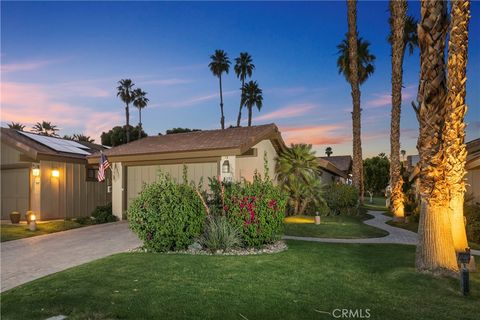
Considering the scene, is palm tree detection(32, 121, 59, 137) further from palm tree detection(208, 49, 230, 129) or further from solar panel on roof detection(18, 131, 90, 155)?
solar panel on roof detection(18, 131, 90, 155)

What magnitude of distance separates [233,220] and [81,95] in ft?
47.0

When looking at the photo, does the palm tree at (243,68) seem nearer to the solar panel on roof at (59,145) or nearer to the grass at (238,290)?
the solar panel on roof at (59,145)

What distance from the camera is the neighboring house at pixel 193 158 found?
14.2 m

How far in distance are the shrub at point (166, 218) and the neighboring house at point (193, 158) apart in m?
5.43

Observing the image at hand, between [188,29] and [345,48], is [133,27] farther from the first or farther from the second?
[345,48]

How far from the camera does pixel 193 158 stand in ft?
49.6

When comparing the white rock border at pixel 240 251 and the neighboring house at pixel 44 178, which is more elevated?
the neighboring house at pixel 44 178

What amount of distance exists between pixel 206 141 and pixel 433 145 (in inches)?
405

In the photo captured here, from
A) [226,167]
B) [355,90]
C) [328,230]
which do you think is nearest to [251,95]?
[355,90]

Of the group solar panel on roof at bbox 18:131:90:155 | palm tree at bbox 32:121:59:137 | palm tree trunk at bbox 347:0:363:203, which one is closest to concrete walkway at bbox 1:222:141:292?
solar panel on roof at bbox 18:131:90:155

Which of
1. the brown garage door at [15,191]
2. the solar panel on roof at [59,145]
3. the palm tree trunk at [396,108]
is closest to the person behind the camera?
the brown garage door at [15,191]

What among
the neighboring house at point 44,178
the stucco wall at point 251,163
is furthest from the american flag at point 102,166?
the stucco wall at point 251,163

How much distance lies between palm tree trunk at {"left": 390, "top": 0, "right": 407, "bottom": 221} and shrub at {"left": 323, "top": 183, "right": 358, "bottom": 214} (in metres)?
2.35

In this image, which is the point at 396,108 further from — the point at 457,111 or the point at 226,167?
the point at 457,111
